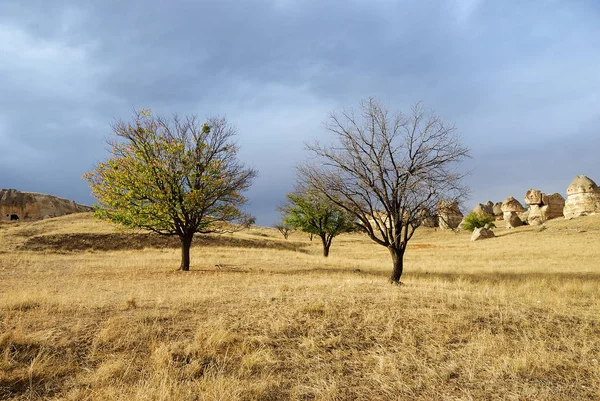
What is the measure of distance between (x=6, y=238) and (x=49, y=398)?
3902cm

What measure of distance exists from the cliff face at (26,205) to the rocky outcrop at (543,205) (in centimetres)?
9590

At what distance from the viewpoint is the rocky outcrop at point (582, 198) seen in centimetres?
6120

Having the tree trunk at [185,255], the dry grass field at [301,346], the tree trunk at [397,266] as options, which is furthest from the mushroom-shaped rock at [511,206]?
the tree trunk at [185,255]

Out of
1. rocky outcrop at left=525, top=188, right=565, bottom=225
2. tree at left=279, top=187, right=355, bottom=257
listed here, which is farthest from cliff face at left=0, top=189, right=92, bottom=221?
rocky outcrop at left=525, top=188, right=565, bottom=225

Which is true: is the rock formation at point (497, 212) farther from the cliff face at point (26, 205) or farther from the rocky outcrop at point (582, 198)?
the cliff face at point (26, 205)

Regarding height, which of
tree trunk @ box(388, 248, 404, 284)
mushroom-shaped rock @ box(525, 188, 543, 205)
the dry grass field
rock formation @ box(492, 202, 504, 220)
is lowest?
the dry grass field

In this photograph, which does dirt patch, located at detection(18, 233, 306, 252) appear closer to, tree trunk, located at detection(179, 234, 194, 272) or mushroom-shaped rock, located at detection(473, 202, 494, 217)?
tree trunk, located at detection(179, 234, 194, 272)

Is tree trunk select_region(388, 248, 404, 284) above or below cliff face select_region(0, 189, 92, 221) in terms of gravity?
below

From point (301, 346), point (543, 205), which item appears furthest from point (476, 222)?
point (301, 346)

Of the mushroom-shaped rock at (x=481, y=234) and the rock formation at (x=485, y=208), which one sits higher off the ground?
the rock formation at (x=485, y=208)

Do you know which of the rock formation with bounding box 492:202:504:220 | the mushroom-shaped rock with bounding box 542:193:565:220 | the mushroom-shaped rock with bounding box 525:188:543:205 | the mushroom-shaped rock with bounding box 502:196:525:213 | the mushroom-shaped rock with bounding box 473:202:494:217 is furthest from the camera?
the rock formation with bounding box 492:202:504:220

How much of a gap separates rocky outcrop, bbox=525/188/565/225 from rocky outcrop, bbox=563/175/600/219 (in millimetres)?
3215

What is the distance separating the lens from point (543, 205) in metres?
69.6

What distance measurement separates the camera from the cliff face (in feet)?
233
